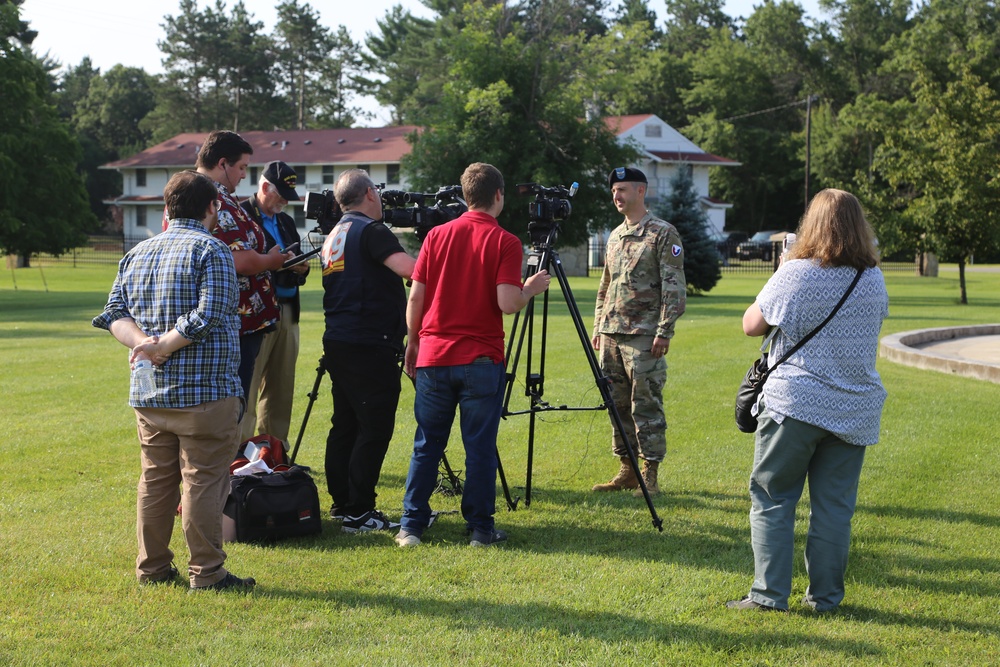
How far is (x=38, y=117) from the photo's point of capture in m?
32.9

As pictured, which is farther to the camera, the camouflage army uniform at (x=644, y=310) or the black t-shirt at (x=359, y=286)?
the camouflage army uniform at (x=644, y=310)

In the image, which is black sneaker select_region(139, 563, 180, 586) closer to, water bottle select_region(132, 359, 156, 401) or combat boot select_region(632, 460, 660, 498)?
water bottle select_region(132, 359, 156, 401)

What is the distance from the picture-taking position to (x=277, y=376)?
7207mm

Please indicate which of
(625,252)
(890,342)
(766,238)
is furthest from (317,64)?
(625,252)

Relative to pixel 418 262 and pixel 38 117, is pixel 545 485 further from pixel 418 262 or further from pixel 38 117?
pixel 38 117

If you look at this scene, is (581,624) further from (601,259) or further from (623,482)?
(601,259)

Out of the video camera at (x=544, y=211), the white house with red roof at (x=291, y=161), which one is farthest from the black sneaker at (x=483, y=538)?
the white house with red roof at (x=291, y=161)

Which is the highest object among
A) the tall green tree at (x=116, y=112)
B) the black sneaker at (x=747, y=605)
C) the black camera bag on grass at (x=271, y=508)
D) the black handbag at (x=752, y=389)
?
the tall green tree at (x=116, y=112)

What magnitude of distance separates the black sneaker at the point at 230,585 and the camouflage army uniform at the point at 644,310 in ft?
9.01

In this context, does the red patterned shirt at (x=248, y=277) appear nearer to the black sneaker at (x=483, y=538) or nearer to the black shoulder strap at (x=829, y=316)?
the black sneaker at (x=483, y=538)

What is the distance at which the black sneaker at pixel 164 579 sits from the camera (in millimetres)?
4905

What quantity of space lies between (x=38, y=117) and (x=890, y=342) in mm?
28072

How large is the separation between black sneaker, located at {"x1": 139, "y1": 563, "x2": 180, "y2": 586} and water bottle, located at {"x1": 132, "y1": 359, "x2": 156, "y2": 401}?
0.91 metres

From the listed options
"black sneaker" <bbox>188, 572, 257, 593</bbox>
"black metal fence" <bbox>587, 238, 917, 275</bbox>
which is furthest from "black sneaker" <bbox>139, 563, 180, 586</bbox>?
"black metal fence" <bbox>587, 238, 917, 275</bbox>
